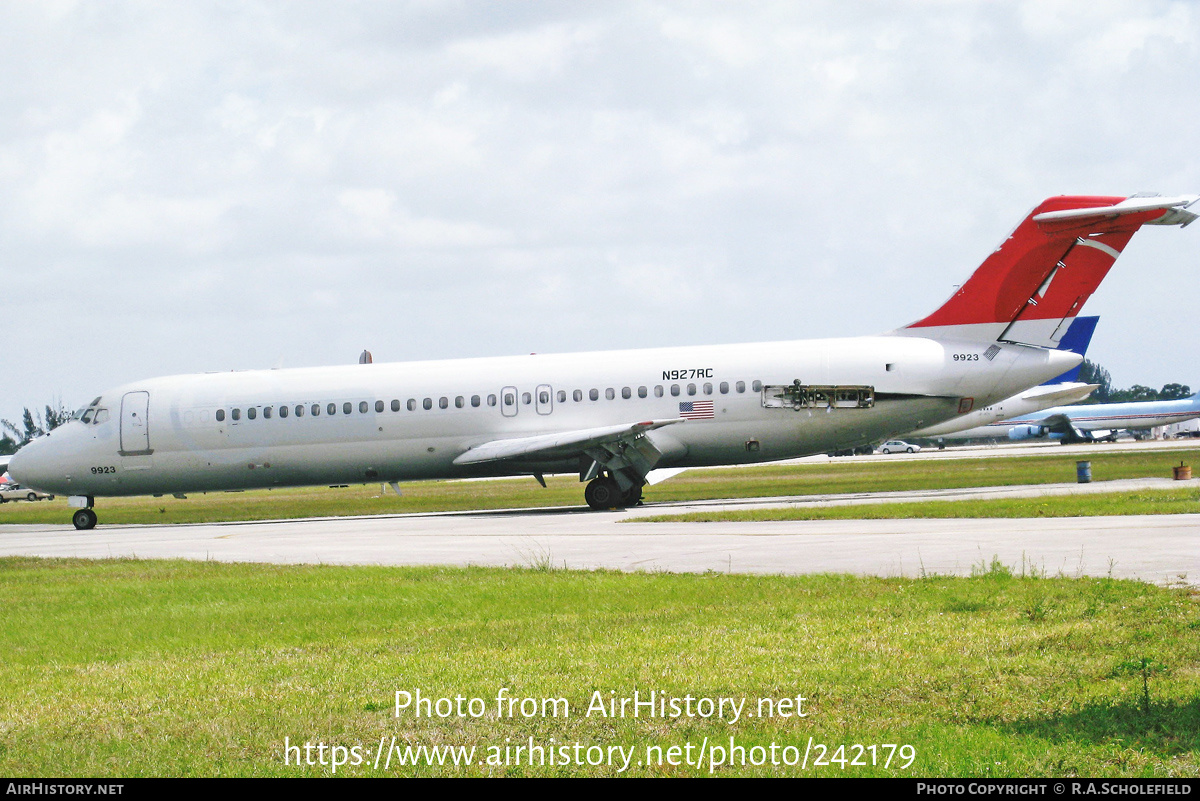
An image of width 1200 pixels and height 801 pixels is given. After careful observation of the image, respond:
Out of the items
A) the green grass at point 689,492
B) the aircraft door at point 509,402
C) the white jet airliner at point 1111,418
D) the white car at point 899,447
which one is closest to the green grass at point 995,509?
the aircraft door at point 509,402

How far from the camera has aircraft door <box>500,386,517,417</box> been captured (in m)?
32.4

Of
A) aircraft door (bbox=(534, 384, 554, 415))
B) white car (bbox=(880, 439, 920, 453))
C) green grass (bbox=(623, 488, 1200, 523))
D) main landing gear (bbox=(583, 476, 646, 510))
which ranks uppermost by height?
aircraft door (bbox=(534, 384, 554, 415))

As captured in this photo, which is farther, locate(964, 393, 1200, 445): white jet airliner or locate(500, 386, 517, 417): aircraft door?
locate(964, 393, 1200, 445): white jet airliner

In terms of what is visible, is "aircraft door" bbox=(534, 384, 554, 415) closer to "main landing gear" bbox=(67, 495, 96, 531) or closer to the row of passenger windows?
the row of passenger windows

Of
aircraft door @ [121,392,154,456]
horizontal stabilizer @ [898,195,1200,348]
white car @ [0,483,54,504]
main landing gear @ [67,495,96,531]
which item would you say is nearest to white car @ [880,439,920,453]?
white car @ [0,483,54,504]

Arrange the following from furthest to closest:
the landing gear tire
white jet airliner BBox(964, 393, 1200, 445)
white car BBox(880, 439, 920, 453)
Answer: white car BBox(880, 439, 920, 453)
white jet airliner BBox(964, 393, 1200, 445)
the landing gear tire

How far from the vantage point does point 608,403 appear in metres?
32.0

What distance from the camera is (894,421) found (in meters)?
31.3

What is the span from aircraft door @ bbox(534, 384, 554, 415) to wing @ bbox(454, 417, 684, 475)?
0.71 meters

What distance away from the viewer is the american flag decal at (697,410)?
1239 inches

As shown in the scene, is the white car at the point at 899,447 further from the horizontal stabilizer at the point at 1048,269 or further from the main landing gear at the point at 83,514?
the main landing gear at the point at 83,514

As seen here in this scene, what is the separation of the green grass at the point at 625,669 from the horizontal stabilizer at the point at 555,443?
16.2 metres

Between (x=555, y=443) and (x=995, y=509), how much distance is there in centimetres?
1163
